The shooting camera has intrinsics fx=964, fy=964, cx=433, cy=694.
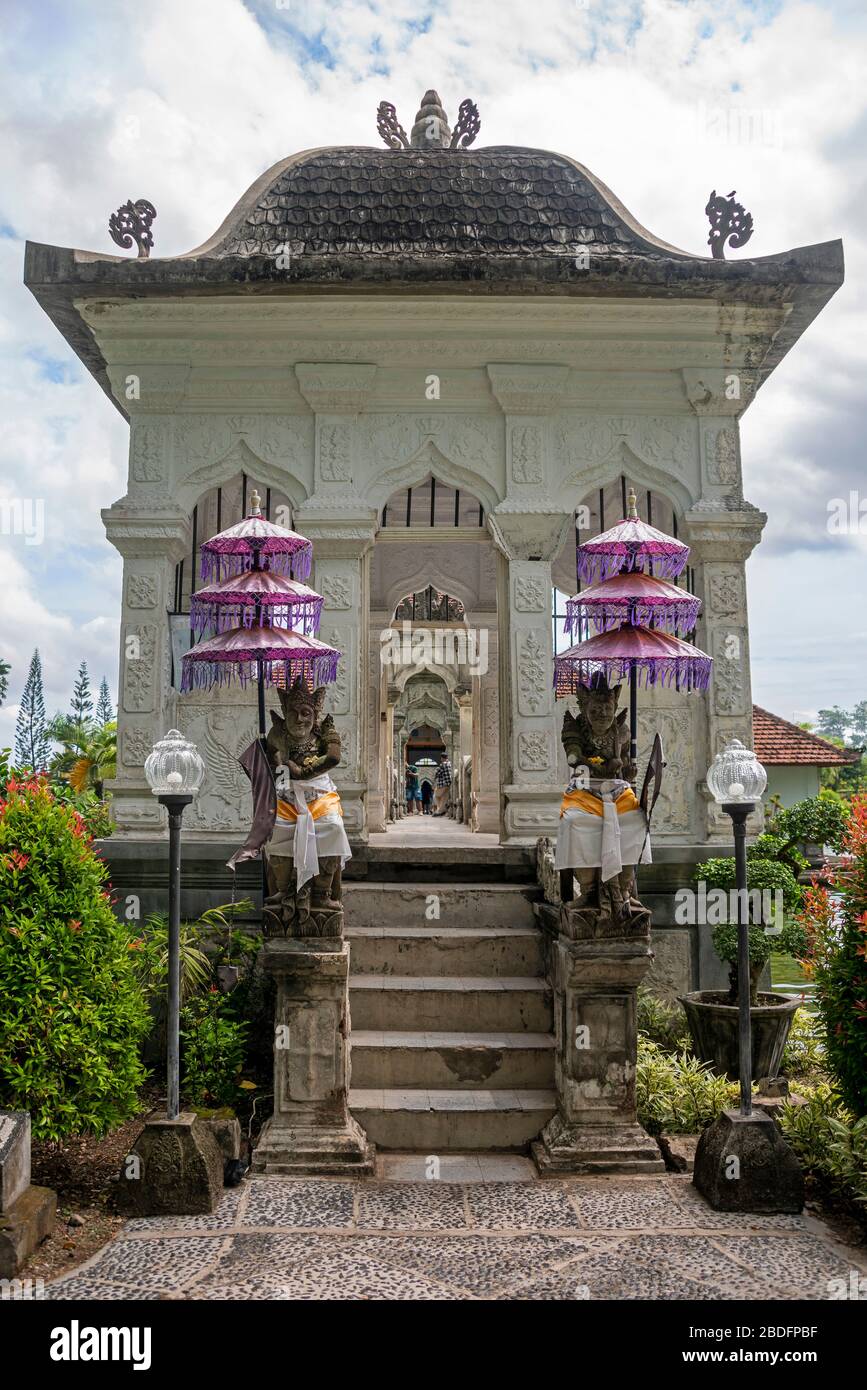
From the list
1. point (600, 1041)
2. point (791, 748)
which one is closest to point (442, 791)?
point (791, 748)

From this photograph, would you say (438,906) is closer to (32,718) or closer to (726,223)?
(726,223)

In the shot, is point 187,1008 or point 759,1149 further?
point 187,1008

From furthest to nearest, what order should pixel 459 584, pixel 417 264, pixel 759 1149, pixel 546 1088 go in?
pixel 459 584 → pixel 417 264 → pixel 546 1088 → pixel 759 1149

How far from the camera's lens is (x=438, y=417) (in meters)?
7.95

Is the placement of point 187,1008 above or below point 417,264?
below

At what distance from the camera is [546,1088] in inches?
228

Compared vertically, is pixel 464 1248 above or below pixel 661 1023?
below

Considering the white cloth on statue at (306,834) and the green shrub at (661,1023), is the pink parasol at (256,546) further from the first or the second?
the green shrub at (661,1023)

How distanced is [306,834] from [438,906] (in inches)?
71.6

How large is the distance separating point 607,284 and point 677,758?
12.3 ft

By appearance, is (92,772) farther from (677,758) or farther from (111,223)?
(677,758)

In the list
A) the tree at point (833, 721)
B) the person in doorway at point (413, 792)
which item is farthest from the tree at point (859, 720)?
the person in doorway at point (413, 792)
